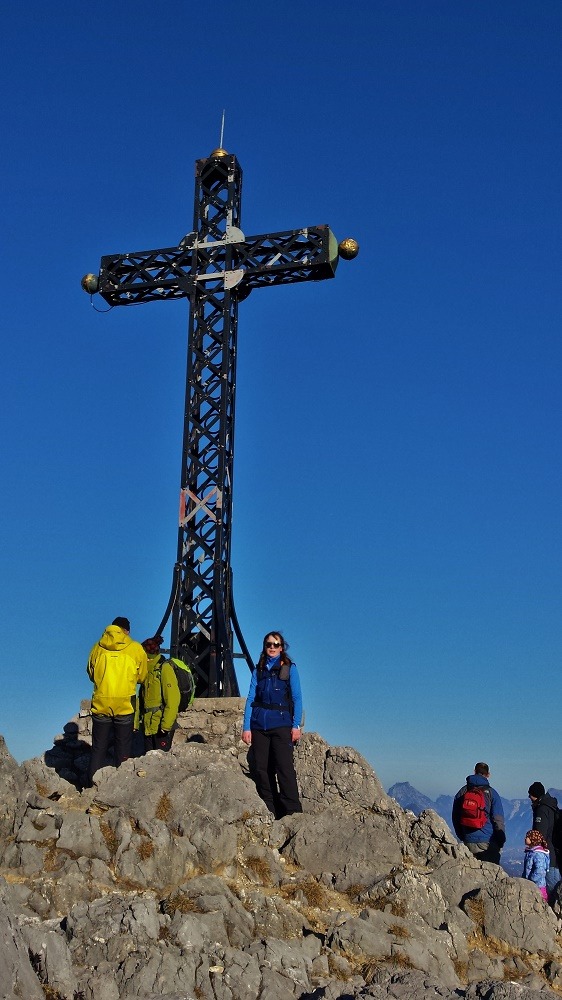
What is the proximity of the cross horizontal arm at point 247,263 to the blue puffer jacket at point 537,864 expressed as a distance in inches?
432

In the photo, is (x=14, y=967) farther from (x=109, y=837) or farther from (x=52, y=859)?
(x=109, y=837)

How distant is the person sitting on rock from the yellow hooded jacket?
5104 millimetres

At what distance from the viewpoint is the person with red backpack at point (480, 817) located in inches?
454

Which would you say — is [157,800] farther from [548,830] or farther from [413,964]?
[548,830]

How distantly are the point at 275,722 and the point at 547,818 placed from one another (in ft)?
11.8

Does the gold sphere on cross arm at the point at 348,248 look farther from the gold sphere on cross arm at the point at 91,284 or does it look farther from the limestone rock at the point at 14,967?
the limestone rock at the point at 14,967

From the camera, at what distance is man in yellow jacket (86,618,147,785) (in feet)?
39.7

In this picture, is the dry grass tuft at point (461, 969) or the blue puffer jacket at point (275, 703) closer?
the dry grass tuft at point (461, 969)

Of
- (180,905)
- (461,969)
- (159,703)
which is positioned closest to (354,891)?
(461,969)

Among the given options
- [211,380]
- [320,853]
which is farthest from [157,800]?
[211,380]

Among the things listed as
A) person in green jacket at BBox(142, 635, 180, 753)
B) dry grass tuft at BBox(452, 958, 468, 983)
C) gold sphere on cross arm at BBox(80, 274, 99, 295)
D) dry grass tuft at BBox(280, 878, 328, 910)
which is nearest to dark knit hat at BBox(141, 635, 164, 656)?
person in green jacket at BBox(142, 635, 180, 753)

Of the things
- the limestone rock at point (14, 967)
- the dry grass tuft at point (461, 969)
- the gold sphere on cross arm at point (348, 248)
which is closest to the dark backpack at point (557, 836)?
the dry grass tuft at point (461, 969)

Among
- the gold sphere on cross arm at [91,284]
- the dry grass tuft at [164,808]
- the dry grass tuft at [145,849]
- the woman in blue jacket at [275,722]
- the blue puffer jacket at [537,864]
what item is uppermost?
the gold sphere on cross arm at [91,284]

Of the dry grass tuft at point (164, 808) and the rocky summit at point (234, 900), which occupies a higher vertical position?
the dry grass tuft at point (164, 808)
